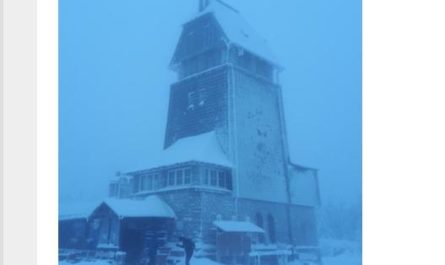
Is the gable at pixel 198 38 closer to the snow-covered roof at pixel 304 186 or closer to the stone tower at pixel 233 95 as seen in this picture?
the stone tower at pixel 233 95

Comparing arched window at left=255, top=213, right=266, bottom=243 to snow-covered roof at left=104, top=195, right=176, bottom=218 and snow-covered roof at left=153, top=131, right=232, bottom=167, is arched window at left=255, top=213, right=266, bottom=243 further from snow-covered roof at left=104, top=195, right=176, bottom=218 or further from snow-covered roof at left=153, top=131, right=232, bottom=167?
snow-covered roof at left=104, top=195, right=176, bottom=218

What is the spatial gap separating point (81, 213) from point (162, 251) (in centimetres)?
67

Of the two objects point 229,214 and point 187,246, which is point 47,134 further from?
point 229,214

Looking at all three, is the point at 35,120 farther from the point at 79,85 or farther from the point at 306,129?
the point at 306,129

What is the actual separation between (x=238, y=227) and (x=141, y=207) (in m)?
0.80

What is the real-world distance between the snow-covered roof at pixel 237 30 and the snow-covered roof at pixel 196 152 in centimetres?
78

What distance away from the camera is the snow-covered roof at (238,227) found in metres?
4.63

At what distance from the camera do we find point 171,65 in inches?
182

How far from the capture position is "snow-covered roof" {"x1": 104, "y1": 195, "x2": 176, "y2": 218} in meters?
4.36

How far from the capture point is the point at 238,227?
15.5ft

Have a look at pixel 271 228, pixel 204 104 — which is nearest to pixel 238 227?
pixel 271 228

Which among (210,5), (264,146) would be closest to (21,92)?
(210,5)

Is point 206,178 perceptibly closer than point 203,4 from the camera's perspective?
Yes
